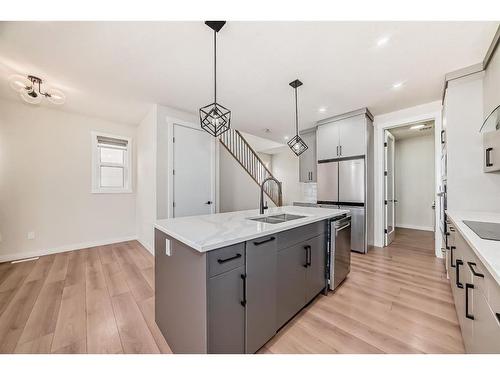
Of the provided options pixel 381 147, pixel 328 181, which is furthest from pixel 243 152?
pixel 381 147

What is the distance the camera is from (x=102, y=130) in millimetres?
4109

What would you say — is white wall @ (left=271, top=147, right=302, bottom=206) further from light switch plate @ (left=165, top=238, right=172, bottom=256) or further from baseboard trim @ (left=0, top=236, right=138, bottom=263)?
light switch plate @ (left=165, top=238, right=172, bottom=256)

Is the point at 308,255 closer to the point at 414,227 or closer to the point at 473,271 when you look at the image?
the point at 473,271

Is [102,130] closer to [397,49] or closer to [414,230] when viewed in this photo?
[397,49]

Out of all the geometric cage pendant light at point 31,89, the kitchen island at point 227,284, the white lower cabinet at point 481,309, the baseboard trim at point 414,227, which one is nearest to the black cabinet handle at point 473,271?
the white lower cabinet at point 481,309

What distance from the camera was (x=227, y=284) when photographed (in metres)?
1.14

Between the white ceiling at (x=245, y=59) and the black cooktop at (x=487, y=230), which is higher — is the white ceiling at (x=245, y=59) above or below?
above

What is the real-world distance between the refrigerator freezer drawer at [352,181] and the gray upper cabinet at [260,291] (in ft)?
9.18

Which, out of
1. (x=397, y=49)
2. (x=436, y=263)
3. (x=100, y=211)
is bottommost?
(x=436, y=263)

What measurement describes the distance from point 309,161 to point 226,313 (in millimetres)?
4135

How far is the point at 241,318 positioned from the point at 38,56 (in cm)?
330

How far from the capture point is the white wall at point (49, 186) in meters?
3.23

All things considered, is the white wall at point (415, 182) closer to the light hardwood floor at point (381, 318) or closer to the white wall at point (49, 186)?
the light hardwood floor at point (381, 318)
